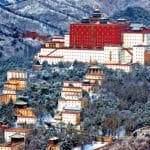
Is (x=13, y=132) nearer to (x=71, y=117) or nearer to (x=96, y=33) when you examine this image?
(x=71, y=117)

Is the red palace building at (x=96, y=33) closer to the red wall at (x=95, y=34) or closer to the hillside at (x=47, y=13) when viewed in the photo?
the red wall at (x=95, y=34)

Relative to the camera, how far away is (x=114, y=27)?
300 ft

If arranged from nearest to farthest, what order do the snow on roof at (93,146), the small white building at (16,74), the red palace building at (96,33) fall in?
the snow on roof at (93,146) < the small white building at (16,74) < the red palace building at (96,33)

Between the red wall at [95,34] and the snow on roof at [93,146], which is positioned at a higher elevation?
the red wall at [95,34]

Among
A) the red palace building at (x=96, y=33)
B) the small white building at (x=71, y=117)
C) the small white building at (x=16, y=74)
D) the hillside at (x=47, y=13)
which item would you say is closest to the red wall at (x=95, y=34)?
the red palace building at (x=96, y=33)

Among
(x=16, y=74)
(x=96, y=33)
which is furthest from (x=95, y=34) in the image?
(x=16, y=74)

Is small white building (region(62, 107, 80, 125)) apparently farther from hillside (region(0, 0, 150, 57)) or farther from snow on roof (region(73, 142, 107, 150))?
hillside (region(0, 0, 150, 57))

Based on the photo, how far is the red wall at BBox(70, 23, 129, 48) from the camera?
91500 mm

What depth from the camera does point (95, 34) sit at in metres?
92.1

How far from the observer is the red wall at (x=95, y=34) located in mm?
91500

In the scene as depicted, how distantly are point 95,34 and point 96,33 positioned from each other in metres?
0.14

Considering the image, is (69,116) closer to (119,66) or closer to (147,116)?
(147,116)

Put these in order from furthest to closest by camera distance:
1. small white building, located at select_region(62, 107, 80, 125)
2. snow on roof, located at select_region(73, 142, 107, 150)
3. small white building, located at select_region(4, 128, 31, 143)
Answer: small white building, located at select_region(62, 107, 80, 125) → small white building, located at select_region(4, 128, 31, 143) → snow on roof, located at select_region(73, 142, 107, 150)

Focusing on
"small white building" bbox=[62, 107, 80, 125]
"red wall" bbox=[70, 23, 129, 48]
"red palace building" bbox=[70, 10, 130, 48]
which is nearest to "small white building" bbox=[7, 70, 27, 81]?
"red palace building" bbox=[70, 10, 130, 48]
